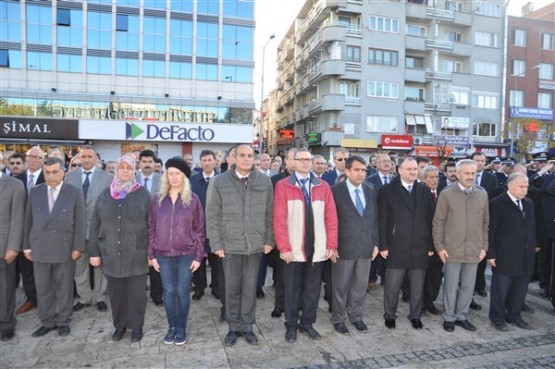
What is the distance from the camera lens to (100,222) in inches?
173

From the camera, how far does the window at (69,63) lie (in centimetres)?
2909

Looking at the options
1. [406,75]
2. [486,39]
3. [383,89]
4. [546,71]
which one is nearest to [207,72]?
[383,89]

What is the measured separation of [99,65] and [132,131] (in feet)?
18.4

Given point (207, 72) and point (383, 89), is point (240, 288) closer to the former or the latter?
point (207, 72)

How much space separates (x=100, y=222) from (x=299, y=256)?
2.35 meters

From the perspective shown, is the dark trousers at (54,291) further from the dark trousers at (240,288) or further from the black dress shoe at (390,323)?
the black dress shoe at (390,323)

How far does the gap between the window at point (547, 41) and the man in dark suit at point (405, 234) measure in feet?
143

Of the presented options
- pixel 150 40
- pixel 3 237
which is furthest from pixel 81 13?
pixel 3 237

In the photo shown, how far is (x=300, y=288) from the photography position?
15.7 feet

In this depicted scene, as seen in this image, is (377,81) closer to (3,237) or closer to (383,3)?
(383,3)

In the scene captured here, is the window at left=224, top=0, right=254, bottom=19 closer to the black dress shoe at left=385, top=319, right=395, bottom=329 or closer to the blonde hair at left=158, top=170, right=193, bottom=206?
the blonde hair at left=158, top=170, right=193, bottom=206

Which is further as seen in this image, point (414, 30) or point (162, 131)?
point (414, 30)

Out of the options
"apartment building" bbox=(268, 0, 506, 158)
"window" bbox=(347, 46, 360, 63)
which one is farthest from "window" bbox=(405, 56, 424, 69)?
"window" bbox=(347, 46, 360, 63)

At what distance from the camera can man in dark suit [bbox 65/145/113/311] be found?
17.6ft
